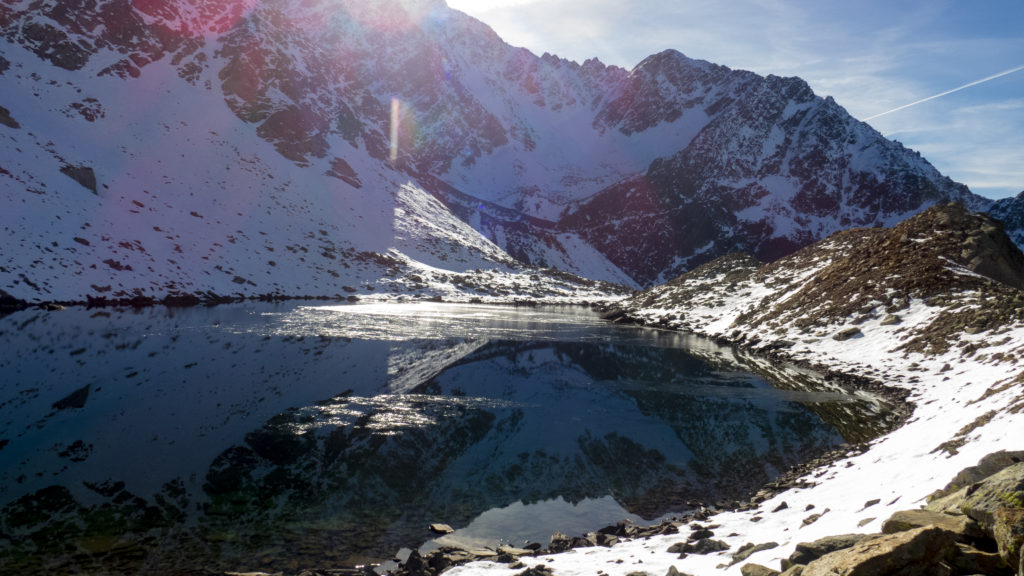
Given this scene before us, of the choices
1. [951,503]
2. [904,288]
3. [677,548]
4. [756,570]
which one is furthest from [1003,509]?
[904,288]

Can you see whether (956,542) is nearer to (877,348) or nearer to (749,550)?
(749,550)

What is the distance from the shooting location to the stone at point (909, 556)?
6.26 metres

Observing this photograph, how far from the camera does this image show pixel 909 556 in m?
6.30

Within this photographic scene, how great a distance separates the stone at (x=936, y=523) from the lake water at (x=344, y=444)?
310 inches

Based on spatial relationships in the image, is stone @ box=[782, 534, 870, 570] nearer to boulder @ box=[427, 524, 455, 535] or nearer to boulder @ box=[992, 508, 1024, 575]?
boulder @ box=[992, 508, 1024, 575]

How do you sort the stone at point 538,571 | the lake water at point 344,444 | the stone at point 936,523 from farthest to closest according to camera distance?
the lake water at point 344,444 < the stone at point 538,571 < the stone at point 936,523

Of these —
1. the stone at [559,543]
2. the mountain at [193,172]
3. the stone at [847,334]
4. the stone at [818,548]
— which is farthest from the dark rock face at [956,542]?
the mountain at [193,172]

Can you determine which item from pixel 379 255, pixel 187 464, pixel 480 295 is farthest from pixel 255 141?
pixel 187 464

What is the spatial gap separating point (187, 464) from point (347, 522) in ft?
21.1

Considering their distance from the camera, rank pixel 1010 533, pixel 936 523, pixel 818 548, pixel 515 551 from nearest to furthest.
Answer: pixel 1010 533 → pixel 936 523 → pixel 818 548 → pixel 515 551

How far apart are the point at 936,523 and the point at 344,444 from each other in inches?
665

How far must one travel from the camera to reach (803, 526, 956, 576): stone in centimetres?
626

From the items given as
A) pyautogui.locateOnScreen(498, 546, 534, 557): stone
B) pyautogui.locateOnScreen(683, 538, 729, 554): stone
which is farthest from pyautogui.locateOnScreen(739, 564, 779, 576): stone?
pyautogui.locateOnScreen(498, 546, 534, 557): stone

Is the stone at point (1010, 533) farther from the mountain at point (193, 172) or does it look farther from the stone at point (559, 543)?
the mountain at point (193, 172)
